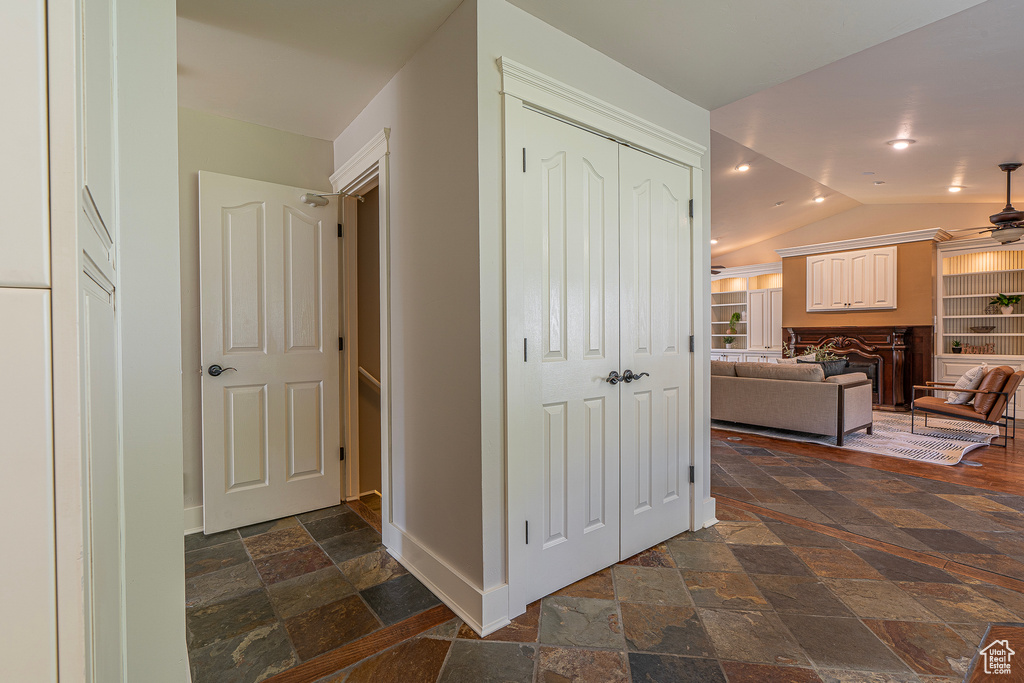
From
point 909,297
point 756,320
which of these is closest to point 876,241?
point 909,297

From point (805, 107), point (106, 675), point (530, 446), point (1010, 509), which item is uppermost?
point (805, 107)

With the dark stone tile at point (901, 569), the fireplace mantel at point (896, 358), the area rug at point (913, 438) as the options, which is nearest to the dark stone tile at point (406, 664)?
the dark stone tile at point (901, 569)

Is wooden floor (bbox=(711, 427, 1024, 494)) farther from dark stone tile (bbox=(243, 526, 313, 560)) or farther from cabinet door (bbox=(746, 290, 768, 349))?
cabinet door (bbox=(746, 290, 768, 349))

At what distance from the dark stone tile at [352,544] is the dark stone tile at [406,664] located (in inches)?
32.8

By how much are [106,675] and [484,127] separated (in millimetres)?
1821

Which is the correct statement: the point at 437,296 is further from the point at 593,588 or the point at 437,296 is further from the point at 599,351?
the point at 593,588

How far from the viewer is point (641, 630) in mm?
1830

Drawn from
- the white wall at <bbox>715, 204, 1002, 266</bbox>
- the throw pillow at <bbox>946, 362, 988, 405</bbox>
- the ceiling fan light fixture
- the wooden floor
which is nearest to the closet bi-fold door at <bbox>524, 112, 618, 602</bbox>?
the wooden floor

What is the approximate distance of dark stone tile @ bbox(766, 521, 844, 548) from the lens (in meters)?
2.58

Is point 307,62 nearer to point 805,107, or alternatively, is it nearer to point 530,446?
point 530,446

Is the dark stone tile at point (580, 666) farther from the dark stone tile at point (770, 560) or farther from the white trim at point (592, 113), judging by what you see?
the white trim at point (592, 113)

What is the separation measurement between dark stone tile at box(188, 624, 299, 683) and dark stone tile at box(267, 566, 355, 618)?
0.16 metres

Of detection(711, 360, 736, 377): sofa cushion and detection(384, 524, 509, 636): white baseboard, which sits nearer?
detection(384, 524, 509, 636): white baseboard

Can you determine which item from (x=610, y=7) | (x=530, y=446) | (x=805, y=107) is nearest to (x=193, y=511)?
(x=530, y=446)
